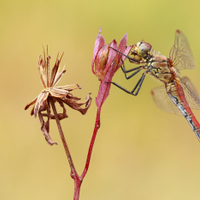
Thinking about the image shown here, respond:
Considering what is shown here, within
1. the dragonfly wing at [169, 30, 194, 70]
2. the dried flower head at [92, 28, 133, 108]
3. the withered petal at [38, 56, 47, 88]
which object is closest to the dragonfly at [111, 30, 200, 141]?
the dragonfly wing at [169, 30, 194, 70]

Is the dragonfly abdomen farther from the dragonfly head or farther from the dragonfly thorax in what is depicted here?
the dragonfly head

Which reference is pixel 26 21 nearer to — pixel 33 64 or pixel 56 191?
pixel 33 64

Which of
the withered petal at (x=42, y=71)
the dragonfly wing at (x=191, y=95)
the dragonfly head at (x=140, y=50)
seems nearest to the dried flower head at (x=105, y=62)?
the withered petal at (x=42, y=71)

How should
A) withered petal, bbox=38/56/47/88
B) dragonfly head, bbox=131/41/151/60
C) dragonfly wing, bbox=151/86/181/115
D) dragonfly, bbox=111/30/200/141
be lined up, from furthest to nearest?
dragonfly wing, bbox=151/86/181/115 → dragonfly, bbox=111/30/200/141 → dragonfly head, bbox=131/41/151/60 → withered petal, bbox=38/56/47/88

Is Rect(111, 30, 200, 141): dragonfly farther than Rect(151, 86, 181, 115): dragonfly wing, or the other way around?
Rect(151, 86, 181, 115): dragonfly wing

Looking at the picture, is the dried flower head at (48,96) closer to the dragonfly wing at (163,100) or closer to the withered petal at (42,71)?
the withered petal at (42,71)

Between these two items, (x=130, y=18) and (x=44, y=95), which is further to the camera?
(x=130, y=18)

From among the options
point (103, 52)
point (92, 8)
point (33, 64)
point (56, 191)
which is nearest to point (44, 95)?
point (103, 52)
